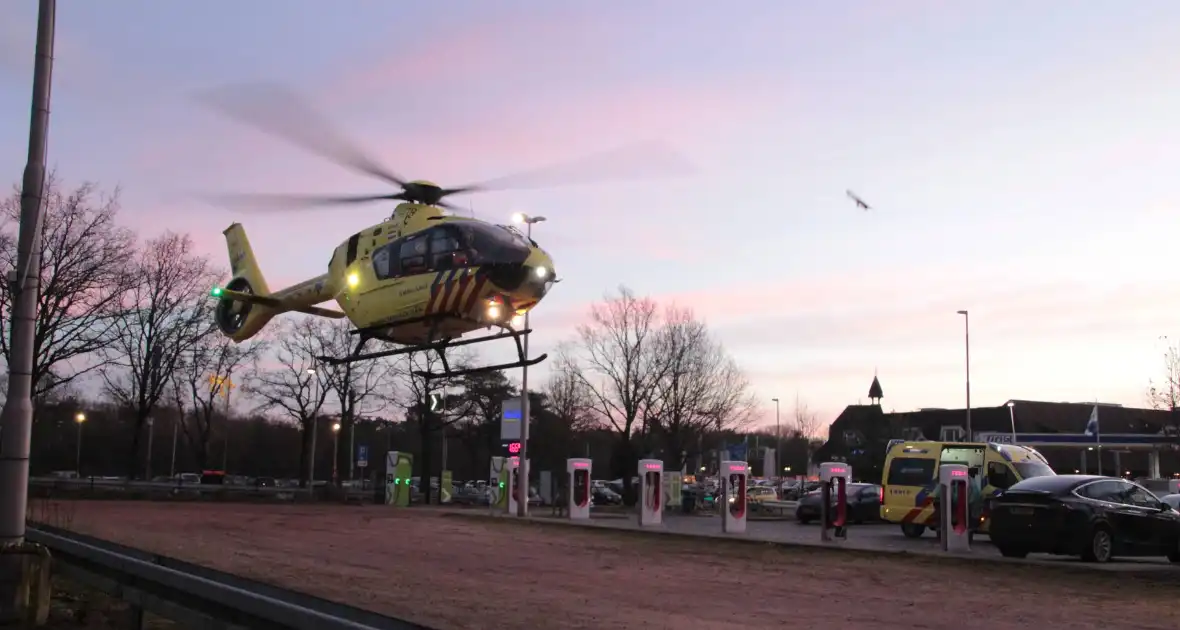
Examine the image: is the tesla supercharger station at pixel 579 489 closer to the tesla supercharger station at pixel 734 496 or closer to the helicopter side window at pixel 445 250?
the tesla supercharger station at pixel 734 496

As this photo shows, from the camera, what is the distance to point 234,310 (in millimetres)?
22547

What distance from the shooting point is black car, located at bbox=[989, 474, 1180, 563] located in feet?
51.4

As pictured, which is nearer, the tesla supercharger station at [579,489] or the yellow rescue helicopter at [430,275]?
the yellow rescue helicopter at [430,275]

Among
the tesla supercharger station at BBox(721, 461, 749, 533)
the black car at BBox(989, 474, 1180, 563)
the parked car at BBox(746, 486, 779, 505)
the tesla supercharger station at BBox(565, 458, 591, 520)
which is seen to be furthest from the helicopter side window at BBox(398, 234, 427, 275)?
the parked car at BBox(746, 486, 779, 505)

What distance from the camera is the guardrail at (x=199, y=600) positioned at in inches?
239

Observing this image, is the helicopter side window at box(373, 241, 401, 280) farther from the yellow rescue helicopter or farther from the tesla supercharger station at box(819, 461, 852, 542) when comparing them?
the tesla supercharger station at box(819, 461, 852, 542)

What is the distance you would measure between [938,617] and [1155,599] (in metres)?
4.01

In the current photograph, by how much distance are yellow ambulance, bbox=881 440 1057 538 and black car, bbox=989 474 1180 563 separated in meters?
4.80

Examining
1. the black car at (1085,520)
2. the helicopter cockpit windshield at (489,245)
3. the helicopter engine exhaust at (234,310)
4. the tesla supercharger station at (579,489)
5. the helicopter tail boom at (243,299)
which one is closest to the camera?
the black car at (1085,520)

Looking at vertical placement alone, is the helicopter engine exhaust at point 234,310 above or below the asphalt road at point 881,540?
above

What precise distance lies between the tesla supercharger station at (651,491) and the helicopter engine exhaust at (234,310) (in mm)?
10413

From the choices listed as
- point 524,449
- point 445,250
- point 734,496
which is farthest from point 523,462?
point 445,250

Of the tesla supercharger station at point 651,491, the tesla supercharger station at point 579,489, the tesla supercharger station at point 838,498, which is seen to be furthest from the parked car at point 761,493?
the tesla supercharger station at point 838,498

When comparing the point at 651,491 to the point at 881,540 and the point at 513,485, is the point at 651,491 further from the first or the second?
the point at 513,485
